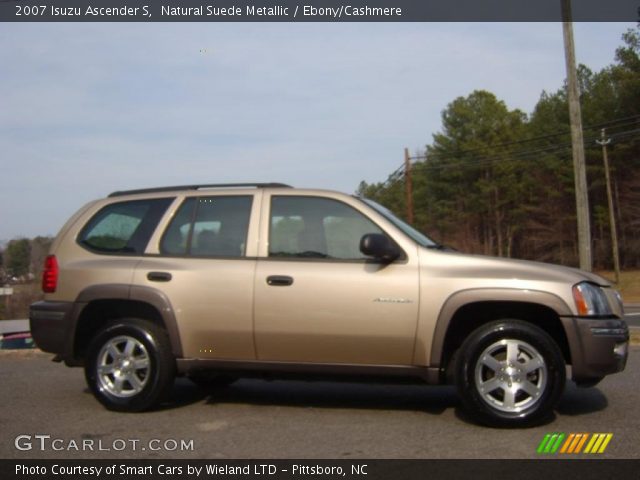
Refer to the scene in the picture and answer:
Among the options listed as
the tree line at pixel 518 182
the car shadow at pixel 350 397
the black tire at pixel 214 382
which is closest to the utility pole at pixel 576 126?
the car shadow at pixel 350 397

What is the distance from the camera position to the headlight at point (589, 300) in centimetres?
514

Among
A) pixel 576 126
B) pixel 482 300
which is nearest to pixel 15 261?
pixel 576 126

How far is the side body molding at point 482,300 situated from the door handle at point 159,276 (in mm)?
2193

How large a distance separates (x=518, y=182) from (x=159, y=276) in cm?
5859

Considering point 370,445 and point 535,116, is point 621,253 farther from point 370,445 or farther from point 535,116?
point 370,445

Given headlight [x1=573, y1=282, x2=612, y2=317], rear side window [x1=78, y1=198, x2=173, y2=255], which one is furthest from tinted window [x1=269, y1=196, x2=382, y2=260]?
headlight [x1=573, y1=282, x2=612, y2=317]

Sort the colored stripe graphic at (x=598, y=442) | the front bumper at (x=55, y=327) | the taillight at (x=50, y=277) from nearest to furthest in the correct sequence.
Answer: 1. the colored stripe graphic at (x=598, y=442)
2. the front bumper at (x=55, y=327)
3. the taillight at (x=50, y=277)

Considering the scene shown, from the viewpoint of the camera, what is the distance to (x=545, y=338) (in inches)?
203

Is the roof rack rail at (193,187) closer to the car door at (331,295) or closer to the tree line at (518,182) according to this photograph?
the car door at (331,295)

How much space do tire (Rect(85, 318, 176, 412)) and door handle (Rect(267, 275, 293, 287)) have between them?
102 centimetres

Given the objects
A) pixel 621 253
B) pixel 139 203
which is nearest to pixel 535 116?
pixel 621 253

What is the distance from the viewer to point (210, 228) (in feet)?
19.6
